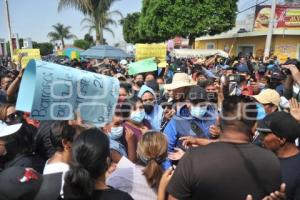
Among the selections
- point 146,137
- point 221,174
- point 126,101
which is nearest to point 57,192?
point 146,137

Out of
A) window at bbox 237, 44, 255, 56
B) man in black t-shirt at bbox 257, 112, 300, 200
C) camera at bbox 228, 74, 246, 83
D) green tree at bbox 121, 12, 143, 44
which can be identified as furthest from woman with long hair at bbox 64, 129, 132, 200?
green tree at bbox 121, 12, 143, 44

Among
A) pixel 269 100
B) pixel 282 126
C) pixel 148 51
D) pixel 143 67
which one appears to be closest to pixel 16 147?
pixel 282 126

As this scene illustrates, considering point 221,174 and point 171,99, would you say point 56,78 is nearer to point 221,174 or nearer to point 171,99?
point 221,174

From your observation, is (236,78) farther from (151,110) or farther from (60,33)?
(60,33)

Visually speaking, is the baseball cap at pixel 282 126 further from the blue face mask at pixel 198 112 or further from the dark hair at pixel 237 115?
the blue face mask at pixel 198 112

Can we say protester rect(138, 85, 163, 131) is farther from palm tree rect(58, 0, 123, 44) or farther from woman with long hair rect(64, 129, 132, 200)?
palm tree rect(58, 0, 123, 44)

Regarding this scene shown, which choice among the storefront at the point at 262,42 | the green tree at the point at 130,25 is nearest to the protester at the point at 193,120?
the storefront at the point at 262,42

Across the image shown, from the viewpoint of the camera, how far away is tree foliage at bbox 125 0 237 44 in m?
23.8

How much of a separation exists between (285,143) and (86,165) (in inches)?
63.4

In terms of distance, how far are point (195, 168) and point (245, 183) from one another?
13.2 inches

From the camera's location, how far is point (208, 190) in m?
2.07

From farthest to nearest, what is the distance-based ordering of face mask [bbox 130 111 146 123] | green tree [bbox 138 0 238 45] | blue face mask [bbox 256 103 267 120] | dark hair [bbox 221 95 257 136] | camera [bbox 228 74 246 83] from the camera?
green tree [bbox 138 0 238 45]
camera [bbox 228 74 246 83]
face mask [bbox 130 111 146 123]
blue face mask [bbox 256 103 267 120]
dark hair [bbox 221 95 257 136]

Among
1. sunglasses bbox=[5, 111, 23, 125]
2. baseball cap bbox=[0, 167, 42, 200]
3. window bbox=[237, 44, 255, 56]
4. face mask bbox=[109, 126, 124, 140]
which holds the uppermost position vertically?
baseball cap bbox=[0, 167, 42, 200]

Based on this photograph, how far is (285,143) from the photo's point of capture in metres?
2.69
